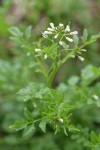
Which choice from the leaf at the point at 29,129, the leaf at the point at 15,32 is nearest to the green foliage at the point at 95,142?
the leaf at the point at 29,129

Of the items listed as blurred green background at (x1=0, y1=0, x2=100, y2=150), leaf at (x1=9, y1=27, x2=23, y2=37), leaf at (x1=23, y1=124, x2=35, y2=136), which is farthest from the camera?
blurred green background at (x1=0, y1=0, x2=100, y2=150)

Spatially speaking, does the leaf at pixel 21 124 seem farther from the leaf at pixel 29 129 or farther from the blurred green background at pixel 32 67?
the blurred green background at pixel 32 67

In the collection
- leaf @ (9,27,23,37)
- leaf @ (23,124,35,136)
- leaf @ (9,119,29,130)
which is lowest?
leaf @ (23,124,35,136)

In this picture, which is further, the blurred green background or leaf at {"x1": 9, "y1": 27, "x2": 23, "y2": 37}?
the blurred green background

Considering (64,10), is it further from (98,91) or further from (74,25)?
(98,91)

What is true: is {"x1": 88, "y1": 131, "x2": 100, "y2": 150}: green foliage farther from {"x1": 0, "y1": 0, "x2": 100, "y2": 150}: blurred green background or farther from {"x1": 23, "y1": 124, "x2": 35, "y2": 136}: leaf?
{"x1": 0, "y1": 0, "x2": 100, "y2": 150}: blurred green background

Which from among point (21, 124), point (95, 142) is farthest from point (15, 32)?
point (95, 142)

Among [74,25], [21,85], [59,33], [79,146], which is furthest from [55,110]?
[74,25]

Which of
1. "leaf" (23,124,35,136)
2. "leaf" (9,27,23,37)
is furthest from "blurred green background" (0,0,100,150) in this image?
"leaf" (23,124,35,136)

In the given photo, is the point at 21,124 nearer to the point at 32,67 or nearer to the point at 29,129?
the point at 29,129
